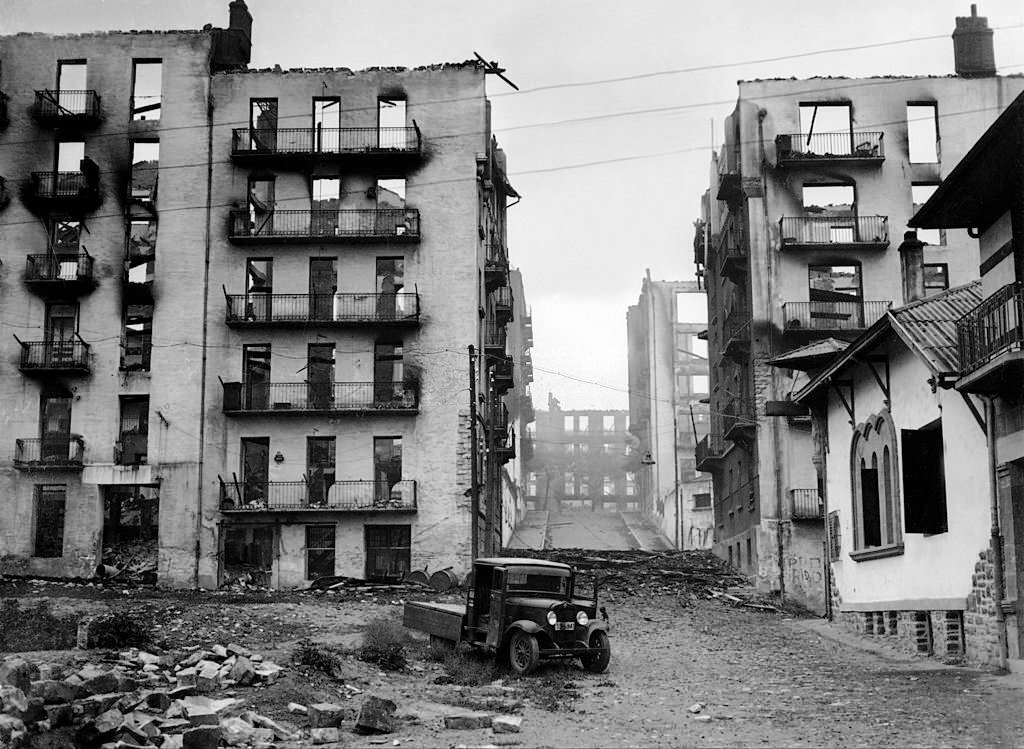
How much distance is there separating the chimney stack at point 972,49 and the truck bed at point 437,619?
33.2 metres

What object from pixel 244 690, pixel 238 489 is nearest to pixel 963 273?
pixel 238 489

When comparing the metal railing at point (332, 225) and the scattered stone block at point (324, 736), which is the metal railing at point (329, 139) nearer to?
the metal railing at point (332, 225)

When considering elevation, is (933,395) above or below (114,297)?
below

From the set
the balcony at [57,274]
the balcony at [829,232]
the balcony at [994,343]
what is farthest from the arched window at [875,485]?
the balcony at [57,274]

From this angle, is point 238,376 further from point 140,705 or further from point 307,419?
point 140,705

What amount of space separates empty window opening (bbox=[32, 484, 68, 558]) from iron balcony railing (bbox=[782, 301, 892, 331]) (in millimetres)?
26695

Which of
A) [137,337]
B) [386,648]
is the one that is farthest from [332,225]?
[386,648]

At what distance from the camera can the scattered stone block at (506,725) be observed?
13.8m

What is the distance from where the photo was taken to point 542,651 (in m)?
19.9

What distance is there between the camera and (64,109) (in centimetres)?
4516

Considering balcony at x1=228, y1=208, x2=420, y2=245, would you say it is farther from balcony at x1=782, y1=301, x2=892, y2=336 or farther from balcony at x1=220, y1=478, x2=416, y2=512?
balcony at x1=782, y1=301, x2=892, y2=336

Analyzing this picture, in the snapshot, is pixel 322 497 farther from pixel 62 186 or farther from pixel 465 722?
pixel 465 722

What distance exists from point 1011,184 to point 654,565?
27.2m

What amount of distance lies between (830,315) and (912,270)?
15.7 meters
